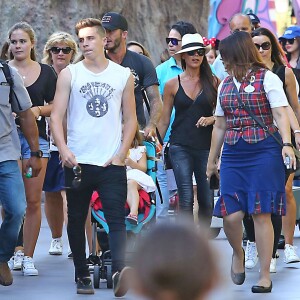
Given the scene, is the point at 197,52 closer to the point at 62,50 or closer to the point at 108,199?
the point at 62,50

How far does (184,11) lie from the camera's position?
51.8 ft

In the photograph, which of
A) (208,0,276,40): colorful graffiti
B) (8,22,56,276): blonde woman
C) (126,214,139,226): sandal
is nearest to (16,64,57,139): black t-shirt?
(8,22,56,276): blonde woman

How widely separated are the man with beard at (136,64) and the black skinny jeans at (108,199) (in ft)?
4.74

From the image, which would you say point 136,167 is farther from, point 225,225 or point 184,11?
point 184,11

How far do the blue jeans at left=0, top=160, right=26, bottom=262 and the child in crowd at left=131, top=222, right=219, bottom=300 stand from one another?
5.23 m

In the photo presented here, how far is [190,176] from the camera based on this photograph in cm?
903

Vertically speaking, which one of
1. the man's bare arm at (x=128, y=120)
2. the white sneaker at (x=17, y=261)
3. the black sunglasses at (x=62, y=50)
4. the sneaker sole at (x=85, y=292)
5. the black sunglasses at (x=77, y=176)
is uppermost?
the black sunglasses at (x=62, y=50)

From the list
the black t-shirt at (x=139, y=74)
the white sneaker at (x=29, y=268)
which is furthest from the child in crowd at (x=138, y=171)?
the white sneaker at (x=29, y=268)

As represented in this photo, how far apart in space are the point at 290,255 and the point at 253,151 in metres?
1.84

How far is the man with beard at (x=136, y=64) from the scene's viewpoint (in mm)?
8648

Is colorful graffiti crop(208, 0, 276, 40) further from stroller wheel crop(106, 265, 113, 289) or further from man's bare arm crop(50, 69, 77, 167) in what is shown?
man's bare arm crop(50, 69, 77, 167)

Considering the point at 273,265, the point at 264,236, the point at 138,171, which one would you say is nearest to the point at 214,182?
the point at 138,171

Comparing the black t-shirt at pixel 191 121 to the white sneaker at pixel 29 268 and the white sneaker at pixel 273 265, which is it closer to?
the white sneaker at pixel 273 265

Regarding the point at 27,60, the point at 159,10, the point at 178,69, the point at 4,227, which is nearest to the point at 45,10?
the point at 159,10
